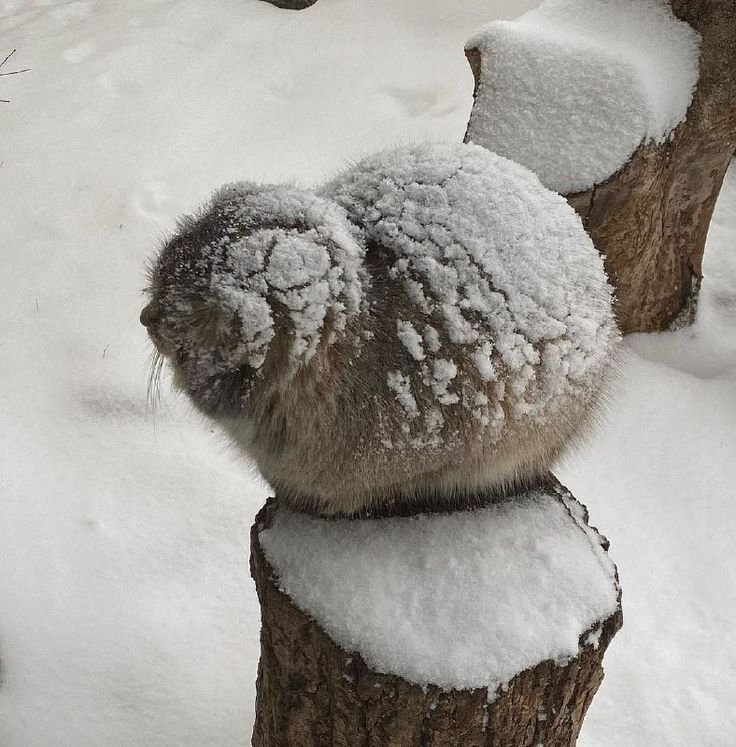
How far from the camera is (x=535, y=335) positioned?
62.4 inches

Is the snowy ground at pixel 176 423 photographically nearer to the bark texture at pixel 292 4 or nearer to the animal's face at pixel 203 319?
the bark texture at pixel 292 4

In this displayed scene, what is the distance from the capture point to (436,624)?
1580 millimetres

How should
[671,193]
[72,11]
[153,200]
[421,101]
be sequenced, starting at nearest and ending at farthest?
[671,193], [153,200], [421,101], [72,11]

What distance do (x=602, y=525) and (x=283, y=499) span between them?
147cm

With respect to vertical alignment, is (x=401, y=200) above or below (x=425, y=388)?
above

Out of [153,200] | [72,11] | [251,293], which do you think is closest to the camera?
[251,293]

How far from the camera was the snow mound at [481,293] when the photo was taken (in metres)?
1.57

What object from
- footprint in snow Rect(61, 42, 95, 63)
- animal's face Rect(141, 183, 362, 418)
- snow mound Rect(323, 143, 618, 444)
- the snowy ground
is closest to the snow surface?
the snowy ground

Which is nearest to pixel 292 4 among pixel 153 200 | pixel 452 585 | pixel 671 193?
pixel 153 200

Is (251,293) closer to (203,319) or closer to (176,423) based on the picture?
(203,319)

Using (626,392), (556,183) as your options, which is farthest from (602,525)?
(556,183)

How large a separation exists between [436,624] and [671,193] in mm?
2170

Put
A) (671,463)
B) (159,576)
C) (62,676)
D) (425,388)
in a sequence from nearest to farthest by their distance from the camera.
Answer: (425,388) → (62,676) → (159,576) → (671,463)

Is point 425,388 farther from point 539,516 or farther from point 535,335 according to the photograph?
point 539,516
